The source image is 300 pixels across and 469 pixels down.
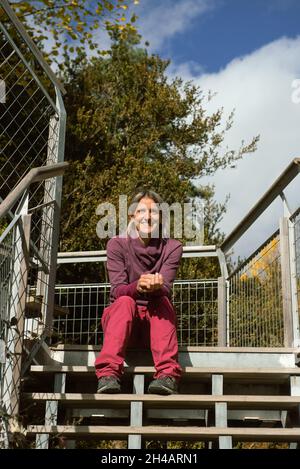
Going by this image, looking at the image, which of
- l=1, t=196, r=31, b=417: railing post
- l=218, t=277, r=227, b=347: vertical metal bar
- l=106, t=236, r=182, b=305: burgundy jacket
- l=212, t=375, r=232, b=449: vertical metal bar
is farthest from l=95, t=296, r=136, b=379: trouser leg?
l=218, t=277, r=227, b=347: vertical metal bar

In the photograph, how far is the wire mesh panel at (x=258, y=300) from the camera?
14.9 ft

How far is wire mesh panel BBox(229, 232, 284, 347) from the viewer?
4.53 m

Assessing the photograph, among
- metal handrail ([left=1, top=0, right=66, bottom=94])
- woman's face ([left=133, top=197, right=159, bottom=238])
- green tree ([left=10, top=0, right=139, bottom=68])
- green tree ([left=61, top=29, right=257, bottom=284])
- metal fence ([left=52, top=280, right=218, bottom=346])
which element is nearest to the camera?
woman's face ([left=133, top=197, right=159, bottom=238])

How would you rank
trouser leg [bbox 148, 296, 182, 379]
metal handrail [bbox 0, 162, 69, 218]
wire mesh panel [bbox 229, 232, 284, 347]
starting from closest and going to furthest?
metal handrail [bbox 0, 162, 69, 218]
trouser leg [bbox 148, 296, 182, 379]
wire mesh panel [bbox 229, 232, 284, 347]

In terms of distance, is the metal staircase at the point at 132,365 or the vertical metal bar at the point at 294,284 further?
the vertical metal bar at the point at 294,284

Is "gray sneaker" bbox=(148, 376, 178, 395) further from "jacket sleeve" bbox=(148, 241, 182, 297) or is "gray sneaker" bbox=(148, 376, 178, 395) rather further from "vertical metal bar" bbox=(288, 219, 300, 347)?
"vertical metal bar" bbox=(288, 219, 300, 347)

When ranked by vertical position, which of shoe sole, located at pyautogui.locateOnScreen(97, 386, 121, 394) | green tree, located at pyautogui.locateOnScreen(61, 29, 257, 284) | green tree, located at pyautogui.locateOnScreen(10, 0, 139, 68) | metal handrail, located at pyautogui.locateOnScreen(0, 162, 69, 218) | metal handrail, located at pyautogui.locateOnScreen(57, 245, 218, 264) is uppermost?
green tree, located at pyautogui.locateOnScreen(10, 0, 139, 68)

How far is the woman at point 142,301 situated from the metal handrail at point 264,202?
2.14 feet

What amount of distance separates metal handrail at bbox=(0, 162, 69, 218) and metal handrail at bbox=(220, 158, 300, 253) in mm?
1188

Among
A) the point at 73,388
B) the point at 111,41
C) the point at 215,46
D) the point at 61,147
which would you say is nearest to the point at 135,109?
the point at 111,41

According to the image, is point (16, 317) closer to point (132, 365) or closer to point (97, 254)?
point (132, 365)

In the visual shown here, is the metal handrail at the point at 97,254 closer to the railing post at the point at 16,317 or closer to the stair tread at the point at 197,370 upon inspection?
the stair tread at the point at 197,370

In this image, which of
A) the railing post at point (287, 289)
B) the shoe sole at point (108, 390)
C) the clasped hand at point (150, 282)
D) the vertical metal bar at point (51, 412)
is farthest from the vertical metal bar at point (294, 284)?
the vertical metal bar at point (51, 412)

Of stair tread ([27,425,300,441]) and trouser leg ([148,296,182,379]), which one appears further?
trouser leg ([148,296,182,379])
